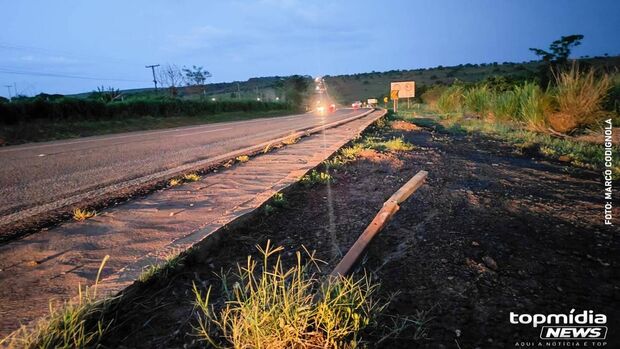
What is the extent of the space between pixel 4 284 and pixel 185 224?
109 cm

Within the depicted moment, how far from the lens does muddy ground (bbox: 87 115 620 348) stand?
149cm

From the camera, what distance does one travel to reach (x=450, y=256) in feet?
6.77

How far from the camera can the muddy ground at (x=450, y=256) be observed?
1.49 meters

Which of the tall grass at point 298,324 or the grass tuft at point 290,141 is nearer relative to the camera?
the tall grass at point 298,324

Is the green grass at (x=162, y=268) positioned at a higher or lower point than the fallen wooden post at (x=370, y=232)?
lower

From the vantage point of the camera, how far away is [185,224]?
2.64m

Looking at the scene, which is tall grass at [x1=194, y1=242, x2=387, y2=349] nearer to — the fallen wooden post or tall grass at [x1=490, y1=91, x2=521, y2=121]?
the fallen wooden post

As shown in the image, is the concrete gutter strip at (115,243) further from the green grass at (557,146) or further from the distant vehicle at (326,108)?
the distant vehicle at (326,108)

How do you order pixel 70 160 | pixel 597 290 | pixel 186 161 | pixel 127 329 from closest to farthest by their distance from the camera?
pixel 127 329 < pixel 597 290 < pixel 186 161 < pixel 70 160

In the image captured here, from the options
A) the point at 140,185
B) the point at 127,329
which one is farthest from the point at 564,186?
the point at 140,185

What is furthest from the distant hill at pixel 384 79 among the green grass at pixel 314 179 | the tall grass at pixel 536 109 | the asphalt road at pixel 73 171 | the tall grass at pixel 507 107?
the green grass at pixel 314 179

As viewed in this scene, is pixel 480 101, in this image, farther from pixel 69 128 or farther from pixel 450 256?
pixel 69 128

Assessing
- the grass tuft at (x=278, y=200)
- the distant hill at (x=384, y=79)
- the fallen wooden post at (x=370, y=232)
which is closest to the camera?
the fallen wooden post at (x=370, y=232)

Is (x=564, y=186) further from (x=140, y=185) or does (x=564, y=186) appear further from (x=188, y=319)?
(x=140, y=185)
